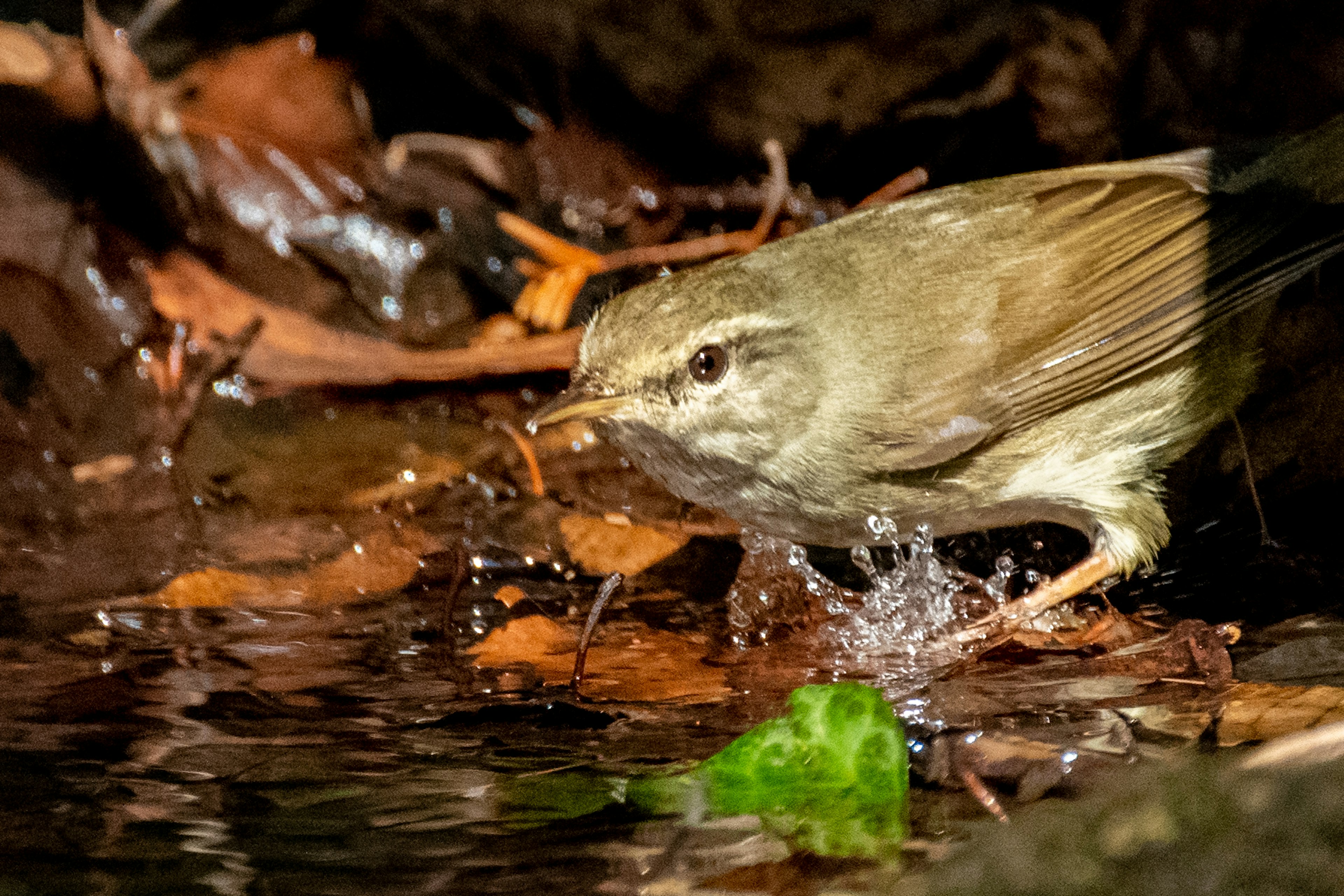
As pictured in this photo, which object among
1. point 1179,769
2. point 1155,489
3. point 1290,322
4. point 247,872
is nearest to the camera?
point 1179,769

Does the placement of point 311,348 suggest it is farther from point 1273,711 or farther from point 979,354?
point 1273,711

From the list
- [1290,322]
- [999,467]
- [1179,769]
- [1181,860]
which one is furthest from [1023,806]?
[1290,322]

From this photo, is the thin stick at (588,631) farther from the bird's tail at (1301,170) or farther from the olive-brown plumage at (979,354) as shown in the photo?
the bird's tail at (1301,170)

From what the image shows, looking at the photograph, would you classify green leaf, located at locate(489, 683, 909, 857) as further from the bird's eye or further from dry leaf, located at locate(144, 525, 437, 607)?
dry leaf, located at locate(144, 525, 437, 607)

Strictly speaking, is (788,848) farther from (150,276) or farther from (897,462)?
(150,276)

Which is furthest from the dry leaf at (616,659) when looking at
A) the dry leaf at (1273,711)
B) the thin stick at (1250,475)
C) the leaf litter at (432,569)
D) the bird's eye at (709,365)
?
the thin stick at (1250,475)

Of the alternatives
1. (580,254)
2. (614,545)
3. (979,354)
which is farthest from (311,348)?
(979,354)
